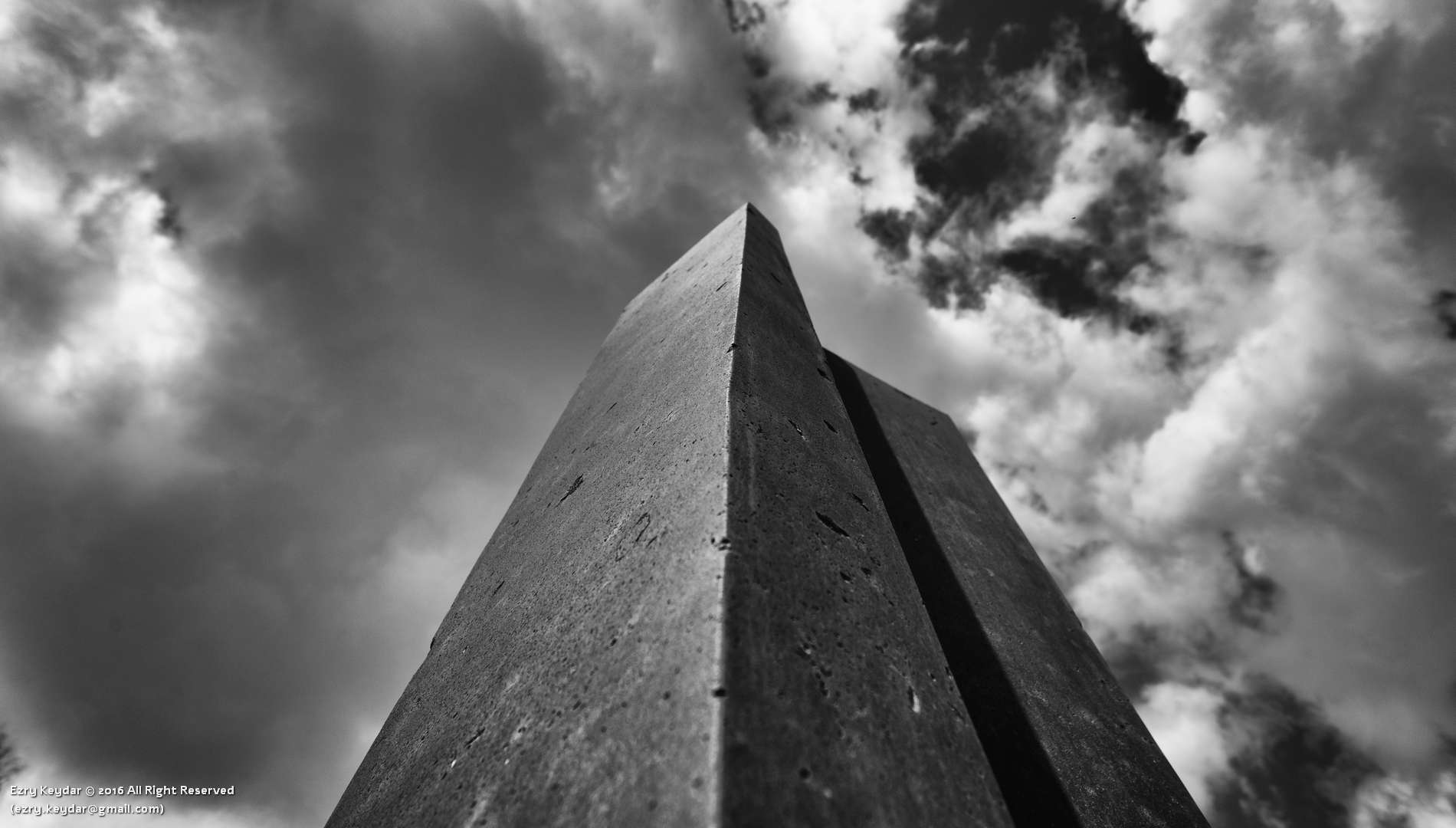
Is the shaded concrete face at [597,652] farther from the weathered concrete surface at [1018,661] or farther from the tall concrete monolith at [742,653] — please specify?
the weathered concrete surface at [1018,661]

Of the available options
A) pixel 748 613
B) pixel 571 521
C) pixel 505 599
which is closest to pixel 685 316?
pixel 571 521

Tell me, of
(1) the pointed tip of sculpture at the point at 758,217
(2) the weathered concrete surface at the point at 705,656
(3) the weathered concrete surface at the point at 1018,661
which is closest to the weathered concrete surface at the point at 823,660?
(2) the weathered concrete surface at the point at 705,656

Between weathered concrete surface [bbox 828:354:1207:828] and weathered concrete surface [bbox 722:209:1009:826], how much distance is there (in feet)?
2.62

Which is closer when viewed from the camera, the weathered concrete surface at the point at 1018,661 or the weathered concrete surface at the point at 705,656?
the weathered concrete surface at the point at 705,656

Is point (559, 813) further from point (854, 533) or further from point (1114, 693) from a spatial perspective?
point (1114, 693)

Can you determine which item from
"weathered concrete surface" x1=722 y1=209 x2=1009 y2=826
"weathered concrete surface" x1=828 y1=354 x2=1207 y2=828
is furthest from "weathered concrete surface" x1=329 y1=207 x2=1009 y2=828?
"weathered concrete surface" x1=828 y1=354 x2=1207 y2=828

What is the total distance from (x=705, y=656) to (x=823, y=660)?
26 cm

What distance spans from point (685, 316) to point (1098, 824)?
8.05ft

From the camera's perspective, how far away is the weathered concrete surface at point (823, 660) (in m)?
0.91

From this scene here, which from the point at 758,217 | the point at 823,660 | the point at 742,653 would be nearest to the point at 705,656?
the point at 742,653

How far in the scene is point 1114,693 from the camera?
2.51 meters

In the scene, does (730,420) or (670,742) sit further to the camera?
(730,420)

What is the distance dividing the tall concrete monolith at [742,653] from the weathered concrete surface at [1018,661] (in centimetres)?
1

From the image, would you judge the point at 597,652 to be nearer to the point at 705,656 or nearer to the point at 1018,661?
the point at 705,656
